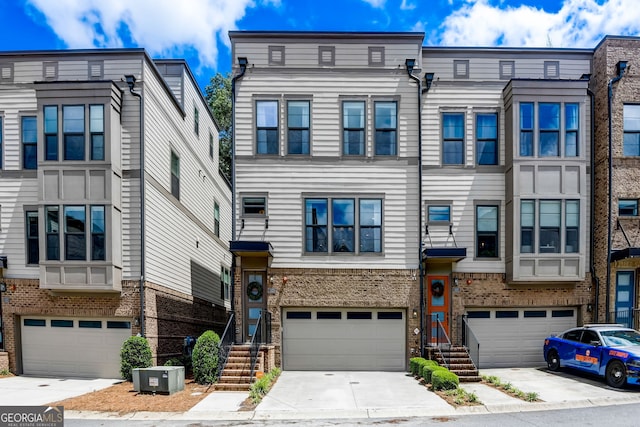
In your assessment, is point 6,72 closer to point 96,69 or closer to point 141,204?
point 96,69

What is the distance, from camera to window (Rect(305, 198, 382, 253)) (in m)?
16.1

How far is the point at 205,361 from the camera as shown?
13.8 meters

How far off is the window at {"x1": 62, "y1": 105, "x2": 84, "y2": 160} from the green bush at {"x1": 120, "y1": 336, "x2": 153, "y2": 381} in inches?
231

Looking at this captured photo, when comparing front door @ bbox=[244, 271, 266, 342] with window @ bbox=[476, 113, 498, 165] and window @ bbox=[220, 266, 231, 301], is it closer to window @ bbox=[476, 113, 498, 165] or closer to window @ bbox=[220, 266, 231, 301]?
window @ bbox=[476, 113, 498, 165]

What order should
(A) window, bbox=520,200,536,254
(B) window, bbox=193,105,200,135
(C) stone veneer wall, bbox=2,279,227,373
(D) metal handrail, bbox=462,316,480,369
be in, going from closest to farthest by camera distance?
(C) stone veneer wall, bbox=2,279,227,373 < (D) metal handrail, bbox=462,316,480,369 < (A) window, bbox=520,200,536,254 < (B) window, bbox=193,105,200,135

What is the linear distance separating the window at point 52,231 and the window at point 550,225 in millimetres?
15111

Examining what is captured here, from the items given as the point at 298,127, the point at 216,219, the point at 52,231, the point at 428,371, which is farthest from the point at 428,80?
the point at 216,219

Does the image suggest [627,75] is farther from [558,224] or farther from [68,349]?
[68,349]

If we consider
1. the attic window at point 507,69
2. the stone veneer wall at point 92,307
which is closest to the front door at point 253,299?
the stone veneer wall at point 92,307

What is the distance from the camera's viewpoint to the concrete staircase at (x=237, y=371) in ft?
42.7

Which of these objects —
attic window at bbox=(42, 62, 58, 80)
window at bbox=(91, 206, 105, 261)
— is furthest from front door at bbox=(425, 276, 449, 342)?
attic window at bbox=(42, 62, 58, 80)

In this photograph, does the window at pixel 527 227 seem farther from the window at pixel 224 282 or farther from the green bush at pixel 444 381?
the window at pixel 224 282

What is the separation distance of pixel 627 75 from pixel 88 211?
58.3 ft

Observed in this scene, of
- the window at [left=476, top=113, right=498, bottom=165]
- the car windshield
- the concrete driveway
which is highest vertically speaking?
the window at [left=476, top=113, right=498, bottom=165]
